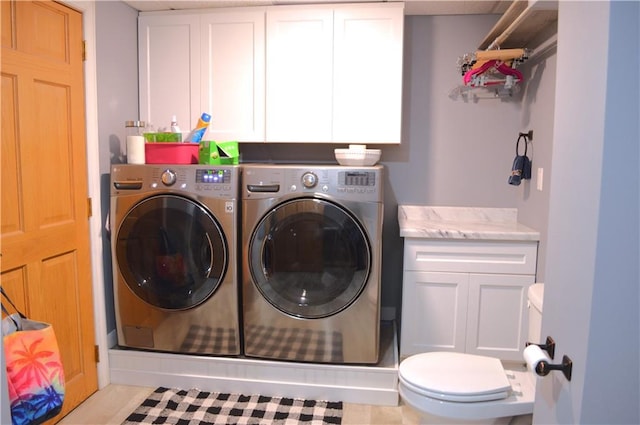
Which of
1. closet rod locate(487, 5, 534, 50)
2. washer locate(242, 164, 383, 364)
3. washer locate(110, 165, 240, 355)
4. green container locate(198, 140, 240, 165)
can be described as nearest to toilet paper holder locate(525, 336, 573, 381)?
washer locate(242, 164, 383, 364)

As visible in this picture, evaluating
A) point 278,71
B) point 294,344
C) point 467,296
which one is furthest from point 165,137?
point 467,296

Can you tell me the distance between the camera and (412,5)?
2.71 meters

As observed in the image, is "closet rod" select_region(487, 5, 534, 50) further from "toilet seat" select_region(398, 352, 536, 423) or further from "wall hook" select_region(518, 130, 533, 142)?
"toilet seat" select_region(398, 352, 536, 423)

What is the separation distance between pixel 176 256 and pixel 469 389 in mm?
1547

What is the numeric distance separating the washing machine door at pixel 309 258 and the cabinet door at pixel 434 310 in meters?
0.35

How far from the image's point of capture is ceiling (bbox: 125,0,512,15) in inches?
105

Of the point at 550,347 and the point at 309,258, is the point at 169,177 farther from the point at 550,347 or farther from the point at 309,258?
the point at 550,347

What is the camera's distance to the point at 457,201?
3006mm

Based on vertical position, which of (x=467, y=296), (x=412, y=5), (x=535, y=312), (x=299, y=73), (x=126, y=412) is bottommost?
(x=126, y=412)

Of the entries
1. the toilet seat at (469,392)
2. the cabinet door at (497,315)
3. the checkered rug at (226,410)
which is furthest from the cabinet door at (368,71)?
the checkered rug at (226,410)

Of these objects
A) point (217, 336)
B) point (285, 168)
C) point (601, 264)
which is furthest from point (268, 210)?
point (601, 264)

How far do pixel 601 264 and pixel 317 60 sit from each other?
2.17 meters

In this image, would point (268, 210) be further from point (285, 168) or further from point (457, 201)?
point (457, 201)

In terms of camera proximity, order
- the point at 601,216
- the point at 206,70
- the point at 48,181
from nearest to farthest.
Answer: the point at 601,216, the point at 48,181, the point at 206,70
